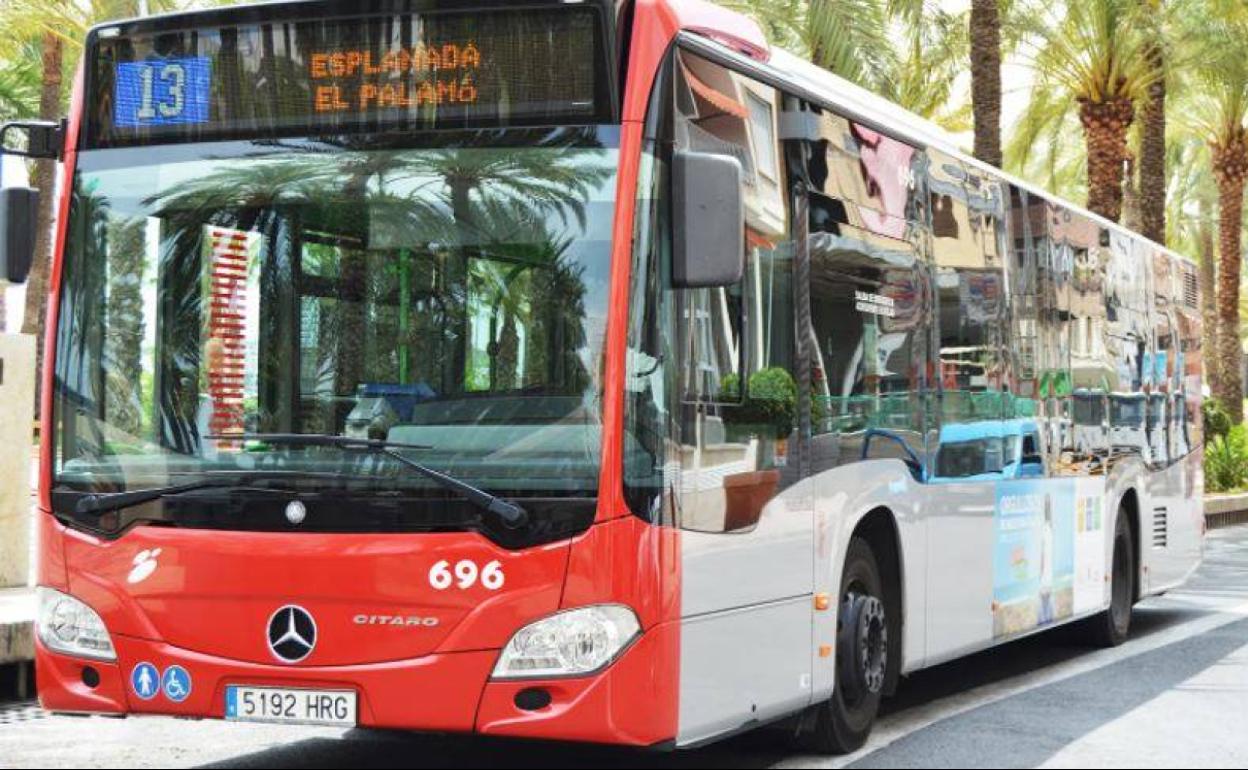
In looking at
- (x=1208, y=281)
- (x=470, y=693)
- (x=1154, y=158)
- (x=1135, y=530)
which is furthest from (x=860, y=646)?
(x=1208, y=281)

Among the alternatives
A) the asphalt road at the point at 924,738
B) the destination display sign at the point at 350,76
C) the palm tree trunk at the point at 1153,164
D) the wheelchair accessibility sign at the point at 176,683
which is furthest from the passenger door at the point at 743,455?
the palm tree trunk at the point at 1153,164

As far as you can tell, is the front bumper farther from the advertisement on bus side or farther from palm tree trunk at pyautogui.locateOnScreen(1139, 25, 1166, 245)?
palm tree trunk at pyautogui.locateOnScreen(1139, 25, 1166, 245)

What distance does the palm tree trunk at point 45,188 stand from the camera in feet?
119

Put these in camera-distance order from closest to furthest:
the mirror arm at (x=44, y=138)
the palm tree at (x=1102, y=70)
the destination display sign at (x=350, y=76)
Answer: the destination display sign at (x=350, y=76) < the mirror arm at (x=44, y=138) < the palm tree at (x=1102, y=70)

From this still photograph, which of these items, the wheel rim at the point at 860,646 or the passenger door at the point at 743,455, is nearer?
the passenger door at the point at 743,455

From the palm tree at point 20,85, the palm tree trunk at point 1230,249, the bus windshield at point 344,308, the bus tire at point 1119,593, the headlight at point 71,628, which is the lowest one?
the bus tire at point 1119,593

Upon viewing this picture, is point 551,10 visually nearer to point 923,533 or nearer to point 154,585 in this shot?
point 154,585

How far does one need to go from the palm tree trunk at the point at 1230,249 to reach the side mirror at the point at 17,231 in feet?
123

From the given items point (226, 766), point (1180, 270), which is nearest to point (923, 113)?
point (1180, 270)

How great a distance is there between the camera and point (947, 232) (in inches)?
419

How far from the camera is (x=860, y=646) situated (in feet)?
29.9

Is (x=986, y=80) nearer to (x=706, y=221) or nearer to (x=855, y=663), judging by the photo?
(x=855, y=663)

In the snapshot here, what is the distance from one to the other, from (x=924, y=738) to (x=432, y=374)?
346 cm

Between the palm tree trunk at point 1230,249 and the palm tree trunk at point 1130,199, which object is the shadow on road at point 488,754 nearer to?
the palm tree trunk at point 1230,249
